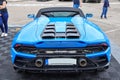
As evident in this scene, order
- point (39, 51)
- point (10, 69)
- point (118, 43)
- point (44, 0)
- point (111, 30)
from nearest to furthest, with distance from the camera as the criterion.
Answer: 1. point (39, 51)
2. point (10, 69)
3. point (118, 43)
4. point (111, 30)
5. point (44, 0)

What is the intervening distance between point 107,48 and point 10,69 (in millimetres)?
2044

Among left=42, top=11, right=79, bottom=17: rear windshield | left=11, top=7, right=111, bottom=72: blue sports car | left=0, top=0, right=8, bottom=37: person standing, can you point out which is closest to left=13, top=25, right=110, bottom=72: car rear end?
left=11, top=7, right=111, bottom=72: blue sports car

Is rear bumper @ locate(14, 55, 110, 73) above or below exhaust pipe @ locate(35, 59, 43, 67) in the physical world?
below

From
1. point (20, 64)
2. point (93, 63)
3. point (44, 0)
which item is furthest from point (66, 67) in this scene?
point (44, 0)

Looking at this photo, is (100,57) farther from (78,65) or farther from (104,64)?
(78,65)

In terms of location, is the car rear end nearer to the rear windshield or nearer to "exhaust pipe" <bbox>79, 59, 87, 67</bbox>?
"exhaust pipe" <bbox>79, 59, 87, 67</bbox>

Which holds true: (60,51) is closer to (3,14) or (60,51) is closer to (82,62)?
(82,62)

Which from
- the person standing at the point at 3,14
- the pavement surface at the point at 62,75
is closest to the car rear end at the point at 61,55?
the pavement surface at the point at 62,75

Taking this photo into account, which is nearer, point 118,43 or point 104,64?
point 104,64

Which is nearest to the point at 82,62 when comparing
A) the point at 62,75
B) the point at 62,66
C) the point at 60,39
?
the point at 62,66

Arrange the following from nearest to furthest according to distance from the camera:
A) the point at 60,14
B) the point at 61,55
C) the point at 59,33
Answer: the point at 61,55 < the point at 59,33 < the point at 60,14

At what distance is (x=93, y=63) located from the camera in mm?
3846

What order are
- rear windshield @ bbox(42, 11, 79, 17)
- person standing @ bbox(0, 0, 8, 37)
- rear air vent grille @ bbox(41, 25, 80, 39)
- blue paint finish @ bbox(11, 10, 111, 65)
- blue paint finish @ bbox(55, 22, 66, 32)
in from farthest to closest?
person standing @ bbox(0, 0, 8, 37) → rear windshield @ bbox(42, 11, 79, 17) → blue paint finish @ bbox(55, 22, 66, 32) → rear air vent grille @ bbox(41, 25, 80, 39) → blue paint finish @ bbox(11, 10, 111, 65)

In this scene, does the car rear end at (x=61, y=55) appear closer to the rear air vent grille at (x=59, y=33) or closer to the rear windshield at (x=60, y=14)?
the rear air vent grille at (x=59, y=33)
